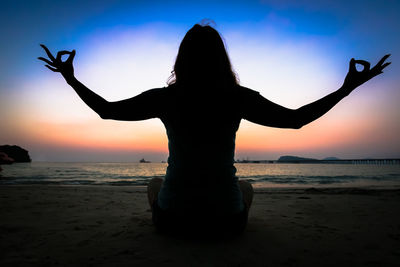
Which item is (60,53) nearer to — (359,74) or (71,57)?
(71,57)

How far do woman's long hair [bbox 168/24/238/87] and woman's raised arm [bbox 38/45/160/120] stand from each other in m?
0.29

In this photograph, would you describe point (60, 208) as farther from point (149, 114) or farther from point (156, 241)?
point (149, 114)

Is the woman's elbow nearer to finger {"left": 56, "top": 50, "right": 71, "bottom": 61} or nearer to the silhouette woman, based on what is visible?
the silhouette woman

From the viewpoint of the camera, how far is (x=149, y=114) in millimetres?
1747

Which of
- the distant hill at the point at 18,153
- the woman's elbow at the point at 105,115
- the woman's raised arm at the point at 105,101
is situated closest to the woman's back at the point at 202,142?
the woman's raised arm at the point at 105,101

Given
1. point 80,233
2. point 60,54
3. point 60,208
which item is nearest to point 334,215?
point 80,233

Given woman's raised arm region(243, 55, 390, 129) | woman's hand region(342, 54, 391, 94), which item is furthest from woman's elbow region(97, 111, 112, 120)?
woman's hand region(342, 54, 391, 94)

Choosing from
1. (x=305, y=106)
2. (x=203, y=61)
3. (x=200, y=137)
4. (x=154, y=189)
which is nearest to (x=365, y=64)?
(x=305, y=106)

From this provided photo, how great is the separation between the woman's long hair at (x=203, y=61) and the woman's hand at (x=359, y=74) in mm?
817

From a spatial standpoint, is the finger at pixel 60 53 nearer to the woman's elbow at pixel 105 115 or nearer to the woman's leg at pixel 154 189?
the woman's elbow at pixel 105 115

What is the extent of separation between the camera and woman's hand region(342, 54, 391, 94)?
1629 mm

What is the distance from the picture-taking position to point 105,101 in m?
1.64

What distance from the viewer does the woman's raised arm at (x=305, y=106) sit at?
1.60m

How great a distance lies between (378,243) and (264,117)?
1.68m
